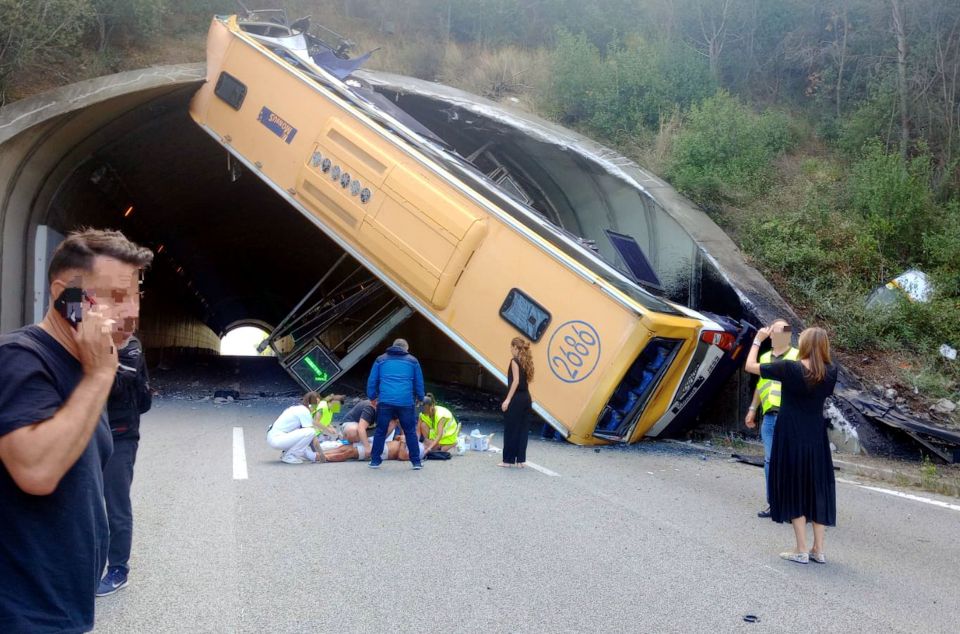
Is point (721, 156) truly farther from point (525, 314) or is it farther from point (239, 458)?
point (239, 458)

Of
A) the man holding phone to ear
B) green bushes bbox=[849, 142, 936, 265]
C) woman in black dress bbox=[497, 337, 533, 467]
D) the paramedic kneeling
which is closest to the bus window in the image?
woman in black dress bbox=[497, 337, 533, 467]

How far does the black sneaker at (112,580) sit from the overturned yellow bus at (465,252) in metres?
6.77

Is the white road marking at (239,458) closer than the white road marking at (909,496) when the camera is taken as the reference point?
No

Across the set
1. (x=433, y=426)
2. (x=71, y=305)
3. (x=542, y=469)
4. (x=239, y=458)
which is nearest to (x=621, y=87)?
(x=433, y=426)

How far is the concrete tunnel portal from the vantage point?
45.1 feet

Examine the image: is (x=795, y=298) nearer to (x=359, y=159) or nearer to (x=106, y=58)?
(x=359, y=159)

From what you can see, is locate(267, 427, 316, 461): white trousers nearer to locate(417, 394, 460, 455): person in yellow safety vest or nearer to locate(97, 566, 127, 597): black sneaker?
locate(417, 394, 460, 455): person in yellow safety vest

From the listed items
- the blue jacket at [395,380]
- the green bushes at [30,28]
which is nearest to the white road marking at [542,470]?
the blue jacket at [395,380]

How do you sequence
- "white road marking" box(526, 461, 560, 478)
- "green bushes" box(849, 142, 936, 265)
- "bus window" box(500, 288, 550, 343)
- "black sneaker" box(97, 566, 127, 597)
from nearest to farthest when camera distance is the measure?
"black sneaker" box(97, 566, 127, 597)
"white road marking" box(526, 461, 560, 478)
"bus window" box(500, 288, 550, 343)
"green bushes" box(849, 142, 936, 265)

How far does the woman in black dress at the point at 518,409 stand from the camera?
976cm

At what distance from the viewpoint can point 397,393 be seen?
9406 mm

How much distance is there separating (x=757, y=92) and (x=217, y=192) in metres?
13.9

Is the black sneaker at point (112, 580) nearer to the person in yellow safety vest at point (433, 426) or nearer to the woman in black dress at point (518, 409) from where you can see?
the woman in black dress at point (518, 409)

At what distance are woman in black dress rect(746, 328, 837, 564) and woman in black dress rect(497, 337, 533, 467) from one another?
399 centimetres
